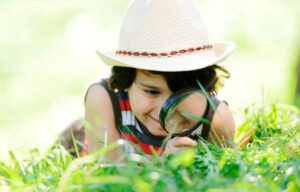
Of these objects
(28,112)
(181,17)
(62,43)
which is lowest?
(28,112)

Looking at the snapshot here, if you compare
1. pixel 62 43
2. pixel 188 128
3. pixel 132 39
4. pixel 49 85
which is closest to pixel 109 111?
pixel 132 39

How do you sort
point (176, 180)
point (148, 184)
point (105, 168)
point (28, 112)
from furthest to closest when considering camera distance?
point (28, 112), point (105, 168), point (176, 180), point (148, 184)

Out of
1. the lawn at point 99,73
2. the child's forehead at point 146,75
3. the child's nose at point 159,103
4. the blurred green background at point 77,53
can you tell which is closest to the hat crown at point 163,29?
the child's forehead at point 146,75

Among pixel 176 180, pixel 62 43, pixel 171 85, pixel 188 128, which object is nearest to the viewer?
pixel 176 180

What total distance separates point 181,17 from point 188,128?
0.75 meters

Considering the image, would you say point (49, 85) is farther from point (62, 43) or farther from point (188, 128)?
point (188, 128)

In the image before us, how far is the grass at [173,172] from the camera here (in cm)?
204

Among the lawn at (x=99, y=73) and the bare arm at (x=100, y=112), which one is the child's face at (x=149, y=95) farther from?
the lawn at (x=99, y=73)

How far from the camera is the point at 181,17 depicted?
11.6 feet

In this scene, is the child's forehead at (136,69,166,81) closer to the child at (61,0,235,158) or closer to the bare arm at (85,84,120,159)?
the child at (61,0,235,158)

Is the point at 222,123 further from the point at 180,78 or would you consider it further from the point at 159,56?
the point at 159,56

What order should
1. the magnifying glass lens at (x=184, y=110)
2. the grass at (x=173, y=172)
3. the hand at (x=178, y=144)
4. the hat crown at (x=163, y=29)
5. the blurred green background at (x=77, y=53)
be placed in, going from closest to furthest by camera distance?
1. the grass at (x=173, y=172)
2. the hand at (x=178, y=144)
3. the magnifying glass lens at (x=184, y=110)
4. the hat crown at (x=163, y=29)
5. the blurred green background at (x=77, y=53)

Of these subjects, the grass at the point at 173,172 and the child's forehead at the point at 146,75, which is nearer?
the grass at the point at 173,172

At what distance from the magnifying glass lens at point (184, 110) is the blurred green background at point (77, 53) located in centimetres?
444
